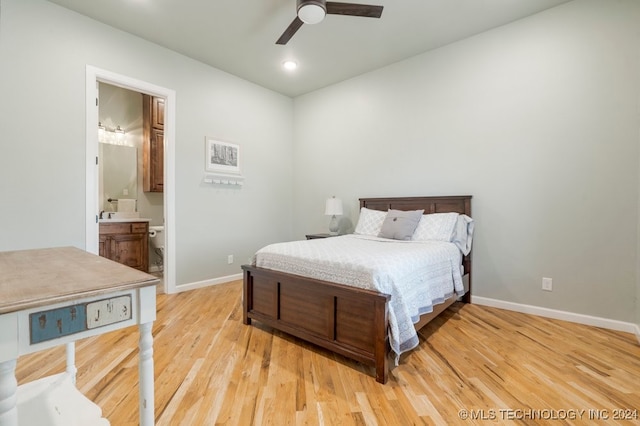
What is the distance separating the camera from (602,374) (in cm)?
183

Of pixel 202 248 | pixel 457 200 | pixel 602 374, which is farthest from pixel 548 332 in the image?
pixel 202 248

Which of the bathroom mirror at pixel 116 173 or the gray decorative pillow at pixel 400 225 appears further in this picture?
the bathroom mirror at pixel 116 173

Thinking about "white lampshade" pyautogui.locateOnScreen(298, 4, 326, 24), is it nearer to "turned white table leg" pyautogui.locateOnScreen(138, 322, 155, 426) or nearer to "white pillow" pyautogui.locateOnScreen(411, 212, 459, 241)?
"white pillow" pyautogui.locateOnScreen(411, 212, 459, 241)

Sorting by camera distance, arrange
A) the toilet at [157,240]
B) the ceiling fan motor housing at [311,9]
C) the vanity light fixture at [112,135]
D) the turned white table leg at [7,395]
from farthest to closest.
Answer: the toilet at [157,240], the vanity light fixture at [112,135], the ceiling fan motor housing at [311,9], the turned white table leg at [7,395]

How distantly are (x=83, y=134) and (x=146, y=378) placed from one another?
277cm

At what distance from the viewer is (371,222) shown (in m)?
3.60

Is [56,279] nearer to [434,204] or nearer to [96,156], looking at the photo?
[96,156]

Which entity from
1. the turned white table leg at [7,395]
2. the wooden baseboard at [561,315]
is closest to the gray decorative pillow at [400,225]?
the wooden baseboard at [561,315]

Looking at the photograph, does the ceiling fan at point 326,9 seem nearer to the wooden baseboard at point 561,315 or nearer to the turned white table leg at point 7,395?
the turned white table leg at point 7,395

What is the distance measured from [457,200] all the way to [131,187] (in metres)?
4.82

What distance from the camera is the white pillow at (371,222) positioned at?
3.53 metres

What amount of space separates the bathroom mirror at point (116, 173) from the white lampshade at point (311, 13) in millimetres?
3743

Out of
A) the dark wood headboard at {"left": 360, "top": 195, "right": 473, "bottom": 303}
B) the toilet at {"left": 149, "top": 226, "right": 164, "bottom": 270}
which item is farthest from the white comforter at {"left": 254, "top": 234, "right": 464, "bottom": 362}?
the toilet at {"left": 149, "top": 226, "right": 164, "bottom": 270}

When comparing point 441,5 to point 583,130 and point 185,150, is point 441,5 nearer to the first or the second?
point 583,130
